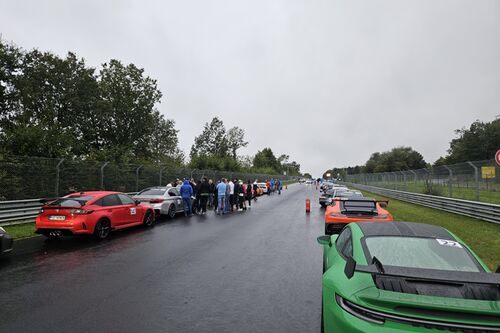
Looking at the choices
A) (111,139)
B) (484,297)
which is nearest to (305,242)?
(484,297)

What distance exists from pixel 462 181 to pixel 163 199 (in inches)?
561

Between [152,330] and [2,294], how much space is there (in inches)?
111

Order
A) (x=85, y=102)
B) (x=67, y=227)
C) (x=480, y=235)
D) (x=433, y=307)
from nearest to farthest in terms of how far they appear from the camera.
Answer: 1. (x=433, y=307)
2. (x=67, y=227)
3. (x=480, y=235)
4. (x=85, y=102)

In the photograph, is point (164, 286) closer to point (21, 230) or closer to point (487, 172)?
point (21, 230)

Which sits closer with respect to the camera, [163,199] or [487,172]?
[487,172]

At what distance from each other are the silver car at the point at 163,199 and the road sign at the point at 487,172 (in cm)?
1359

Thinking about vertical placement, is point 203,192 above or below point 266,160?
below

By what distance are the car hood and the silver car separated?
41.2ft

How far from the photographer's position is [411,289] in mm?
2514

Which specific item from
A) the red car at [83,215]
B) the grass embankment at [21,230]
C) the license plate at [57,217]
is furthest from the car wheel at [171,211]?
the license plate at [57,217]

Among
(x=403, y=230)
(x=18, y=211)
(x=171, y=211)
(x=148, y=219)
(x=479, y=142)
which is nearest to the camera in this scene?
(x=403, y=230)

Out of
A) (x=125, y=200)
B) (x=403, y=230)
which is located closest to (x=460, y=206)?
(x=403, y=230)

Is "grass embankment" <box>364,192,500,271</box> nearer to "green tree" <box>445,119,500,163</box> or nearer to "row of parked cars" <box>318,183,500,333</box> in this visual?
"row of parked cars" <box>318,183,500,333</box>

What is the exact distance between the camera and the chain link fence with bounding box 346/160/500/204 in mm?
13242
